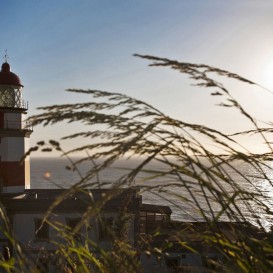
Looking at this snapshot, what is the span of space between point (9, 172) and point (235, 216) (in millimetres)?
21239

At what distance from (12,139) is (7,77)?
4.79 metres

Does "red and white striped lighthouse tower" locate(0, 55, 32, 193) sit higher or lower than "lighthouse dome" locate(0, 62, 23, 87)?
lower

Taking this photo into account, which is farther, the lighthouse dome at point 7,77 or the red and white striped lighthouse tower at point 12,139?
the lighthouse dome at point 7,77

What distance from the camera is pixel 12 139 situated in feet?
72.3

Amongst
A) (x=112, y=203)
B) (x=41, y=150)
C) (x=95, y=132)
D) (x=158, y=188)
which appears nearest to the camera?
(x=41, y=150)

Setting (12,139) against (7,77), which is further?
(7,77)

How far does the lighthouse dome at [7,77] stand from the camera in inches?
961

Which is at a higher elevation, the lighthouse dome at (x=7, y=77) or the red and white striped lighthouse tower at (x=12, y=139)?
the lighthouse dome at (x=7, y=77)

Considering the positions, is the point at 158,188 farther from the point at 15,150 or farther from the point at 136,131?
the point at 15,150

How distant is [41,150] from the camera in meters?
1.21

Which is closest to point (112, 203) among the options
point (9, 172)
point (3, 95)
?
point (9, 172)

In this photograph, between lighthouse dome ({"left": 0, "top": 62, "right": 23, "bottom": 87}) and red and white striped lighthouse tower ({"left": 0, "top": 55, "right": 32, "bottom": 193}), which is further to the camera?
lighthouse dome ({"left": 0, "top": 62, "right": 23, "bottom": 87})

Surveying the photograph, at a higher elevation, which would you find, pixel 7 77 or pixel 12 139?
pixel 7 77

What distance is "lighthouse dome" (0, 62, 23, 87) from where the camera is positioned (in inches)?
961
